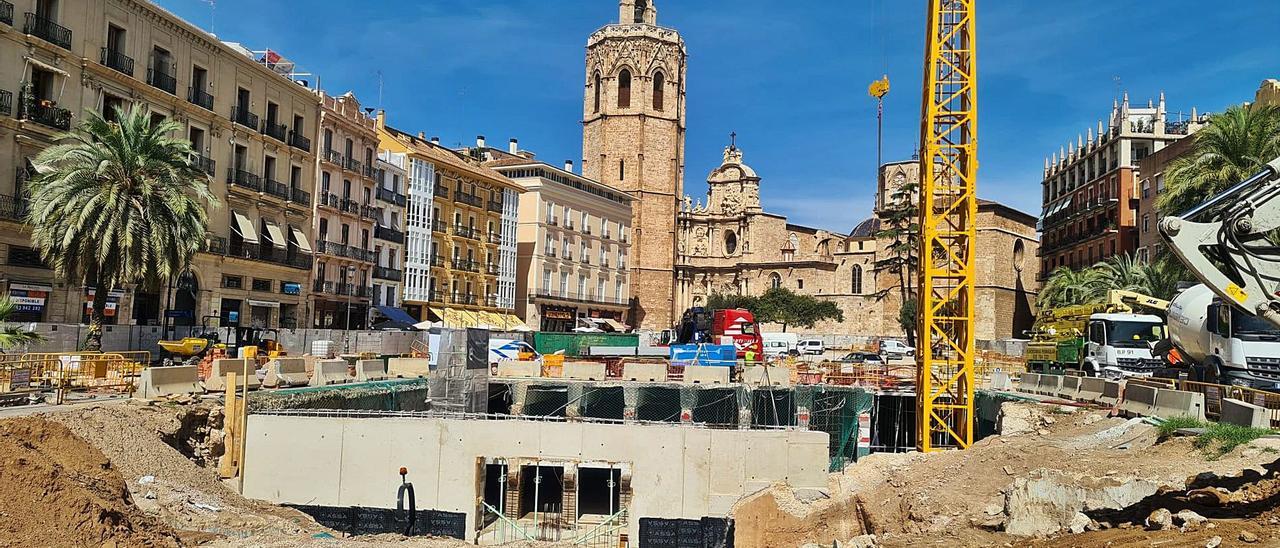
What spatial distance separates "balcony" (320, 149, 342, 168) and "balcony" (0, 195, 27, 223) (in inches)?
683

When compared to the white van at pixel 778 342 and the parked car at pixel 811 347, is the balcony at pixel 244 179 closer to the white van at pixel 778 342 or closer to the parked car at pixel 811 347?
the parked car at pixel 811 347

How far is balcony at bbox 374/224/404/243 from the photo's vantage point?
170 ft

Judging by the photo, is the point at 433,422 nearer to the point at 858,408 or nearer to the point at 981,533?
the point at 981,533

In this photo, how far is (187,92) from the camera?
36844 mm

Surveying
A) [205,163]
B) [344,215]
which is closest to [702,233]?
[344,215]

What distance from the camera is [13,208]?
96.8 ft

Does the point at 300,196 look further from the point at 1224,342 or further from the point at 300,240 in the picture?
the point at 1224,342

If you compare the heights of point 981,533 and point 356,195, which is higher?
point 356,195

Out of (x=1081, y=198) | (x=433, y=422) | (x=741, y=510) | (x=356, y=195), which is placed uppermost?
(x=1081, y=198)

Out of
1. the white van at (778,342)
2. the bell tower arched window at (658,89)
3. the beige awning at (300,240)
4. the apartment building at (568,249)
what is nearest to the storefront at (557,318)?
the apartment building at (568,249)

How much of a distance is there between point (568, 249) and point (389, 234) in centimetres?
2011

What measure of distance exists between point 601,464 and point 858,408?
14.4m

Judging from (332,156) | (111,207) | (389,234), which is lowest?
(111,207)

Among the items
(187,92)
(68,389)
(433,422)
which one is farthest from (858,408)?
(187,92)
